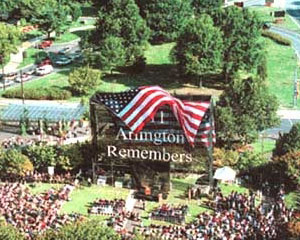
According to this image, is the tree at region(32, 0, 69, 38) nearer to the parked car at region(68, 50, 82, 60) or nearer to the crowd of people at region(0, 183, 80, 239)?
the parked car at region(68, 50, 82, 60)

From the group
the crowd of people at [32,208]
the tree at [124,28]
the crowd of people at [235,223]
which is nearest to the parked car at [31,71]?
the tree at [124,28]

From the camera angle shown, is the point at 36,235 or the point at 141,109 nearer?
the point at 36,235

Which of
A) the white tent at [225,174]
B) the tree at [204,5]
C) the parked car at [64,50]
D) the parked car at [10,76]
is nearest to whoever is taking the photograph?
the white tent at [225,174]

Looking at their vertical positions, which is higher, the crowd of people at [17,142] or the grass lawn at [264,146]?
the crowd of people at [17,142]

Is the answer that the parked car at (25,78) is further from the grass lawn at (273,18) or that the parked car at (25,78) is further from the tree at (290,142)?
the grass lawn at (273,18)

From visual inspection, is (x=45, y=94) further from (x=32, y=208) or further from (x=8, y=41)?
(x=32, y=208)

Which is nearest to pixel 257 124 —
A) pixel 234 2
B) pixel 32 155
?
pixel 32 155

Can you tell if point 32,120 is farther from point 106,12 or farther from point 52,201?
point 106,12
